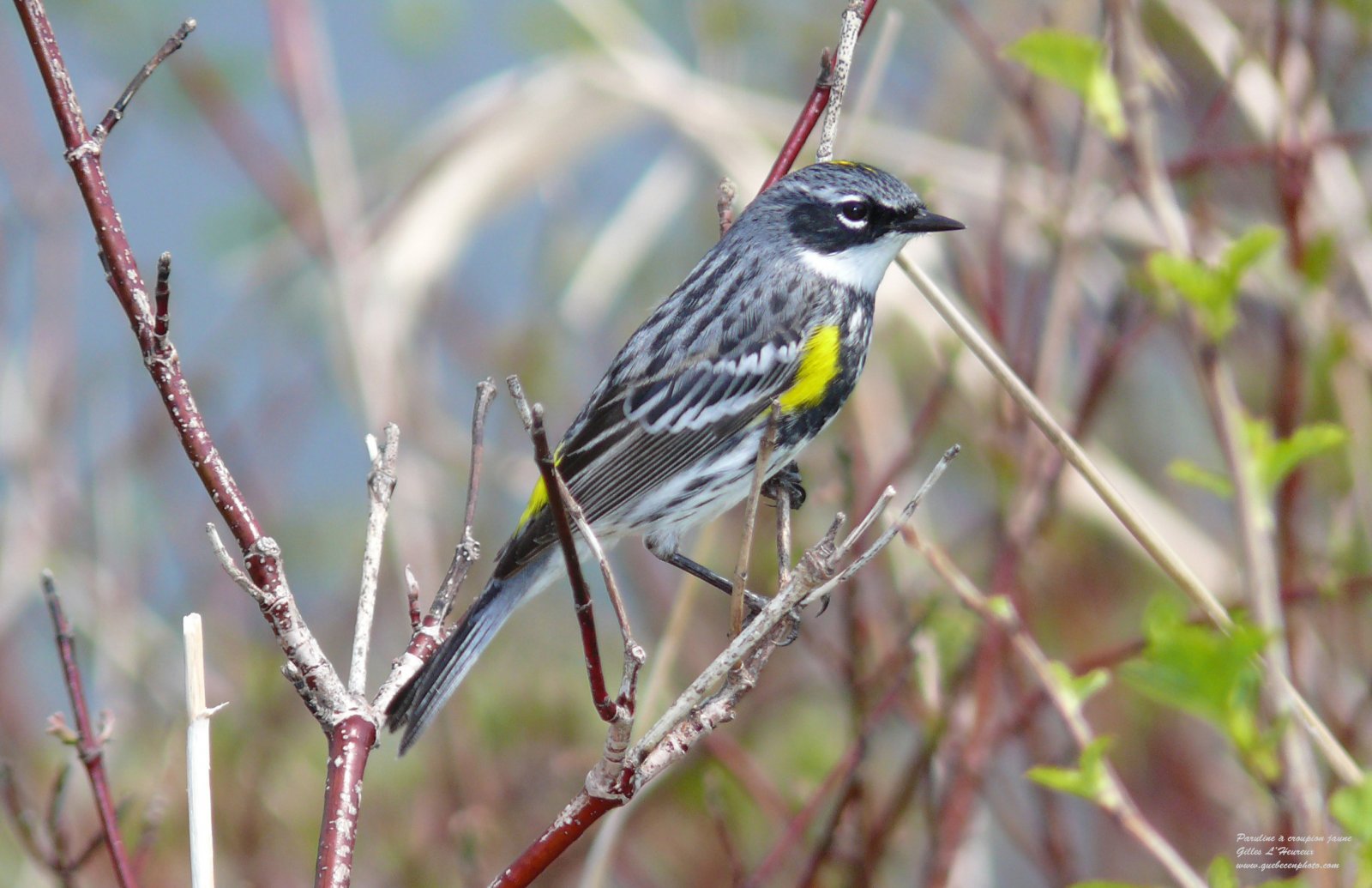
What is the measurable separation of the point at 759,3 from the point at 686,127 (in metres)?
1.91

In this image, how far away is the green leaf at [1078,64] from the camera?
2.18 metres

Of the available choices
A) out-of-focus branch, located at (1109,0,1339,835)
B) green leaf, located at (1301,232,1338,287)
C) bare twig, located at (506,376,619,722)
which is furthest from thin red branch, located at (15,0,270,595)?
green leaf, located at (1301,232,1338,287)

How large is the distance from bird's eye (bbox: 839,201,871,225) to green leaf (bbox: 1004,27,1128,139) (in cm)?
51

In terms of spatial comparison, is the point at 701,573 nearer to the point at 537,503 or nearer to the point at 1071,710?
the point at 537,503

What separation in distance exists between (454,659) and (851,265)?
3.80 ft

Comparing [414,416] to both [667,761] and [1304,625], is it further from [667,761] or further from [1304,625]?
[667,761]

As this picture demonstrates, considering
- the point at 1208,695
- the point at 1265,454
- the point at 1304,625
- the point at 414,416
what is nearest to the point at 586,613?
the point at 1208,695

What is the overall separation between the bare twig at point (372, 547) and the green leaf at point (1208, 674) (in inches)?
36.8

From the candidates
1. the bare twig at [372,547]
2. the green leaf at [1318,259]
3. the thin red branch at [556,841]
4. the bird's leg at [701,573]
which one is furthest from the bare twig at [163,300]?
the green leaf at [1318,259]

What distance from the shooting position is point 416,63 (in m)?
5.50

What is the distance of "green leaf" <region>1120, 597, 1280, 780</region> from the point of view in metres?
1.67

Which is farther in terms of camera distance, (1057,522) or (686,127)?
(1057,522)

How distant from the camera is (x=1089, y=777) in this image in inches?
69.0

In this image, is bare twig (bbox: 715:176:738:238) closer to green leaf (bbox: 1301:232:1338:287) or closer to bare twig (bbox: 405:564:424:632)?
bare twig (bbox: 405:564:424:632)
